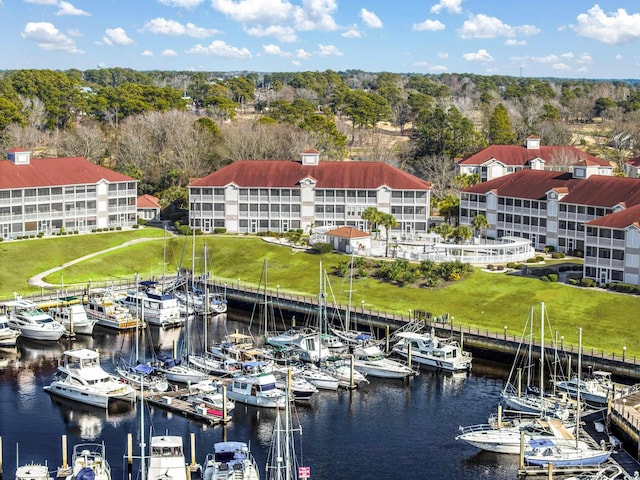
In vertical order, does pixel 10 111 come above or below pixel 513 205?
above

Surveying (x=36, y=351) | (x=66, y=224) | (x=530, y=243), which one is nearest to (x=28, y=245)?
(x=66, y=224)

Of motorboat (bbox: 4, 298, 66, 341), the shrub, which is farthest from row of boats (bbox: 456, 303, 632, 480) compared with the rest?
motorboat (bbox: 4, 298, 66, 341)

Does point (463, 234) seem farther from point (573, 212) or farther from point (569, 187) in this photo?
point (569, 187)

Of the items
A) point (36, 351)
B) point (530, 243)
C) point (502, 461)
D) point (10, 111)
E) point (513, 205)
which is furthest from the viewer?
point (10, 111)

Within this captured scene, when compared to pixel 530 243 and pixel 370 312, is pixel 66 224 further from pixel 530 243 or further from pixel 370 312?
pixel 530 243

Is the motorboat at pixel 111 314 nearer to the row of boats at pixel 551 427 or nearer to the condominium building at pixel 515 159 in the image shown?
the row of boats at pixel 551 427
